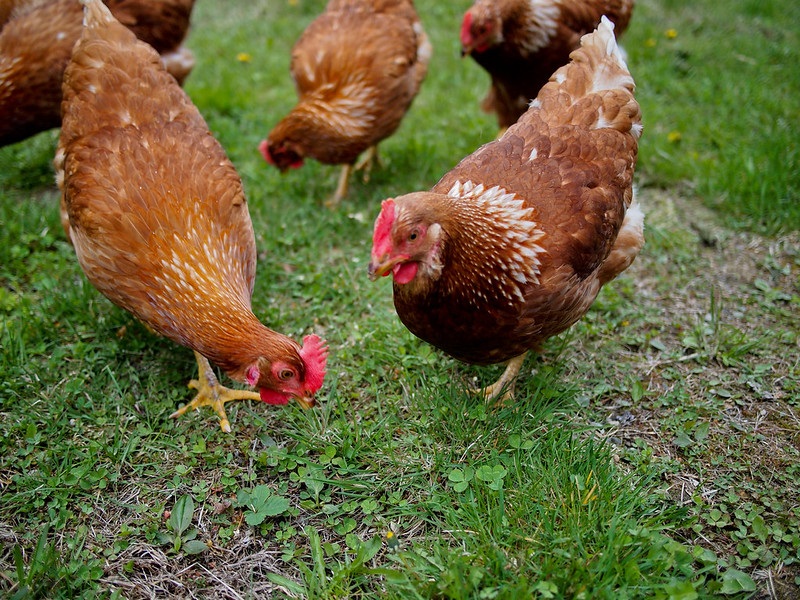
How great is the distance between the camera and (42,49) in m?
4.16

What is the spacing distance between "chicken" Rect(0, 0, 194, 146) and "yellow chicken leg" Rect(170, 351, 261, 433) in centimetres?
236

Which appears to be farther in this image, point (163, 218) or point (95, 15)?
point (95, 15)

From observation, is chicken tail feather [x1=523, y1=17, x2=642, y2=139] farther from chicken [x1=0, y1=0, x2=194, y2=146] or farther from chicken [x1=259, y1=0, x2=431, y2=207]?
chicken [x1=0, y1=0, x2=194, y2=146]

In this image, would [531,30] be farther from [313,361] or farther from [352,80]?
[313,361]

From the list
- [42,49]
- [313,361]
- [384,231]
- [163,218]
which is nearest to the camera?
[384,231]

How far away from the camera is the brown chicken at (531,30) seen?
13.7 feet

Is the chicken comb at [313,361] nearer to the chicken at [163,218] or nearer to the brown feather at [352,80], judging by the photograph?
the chicken at [163,218]

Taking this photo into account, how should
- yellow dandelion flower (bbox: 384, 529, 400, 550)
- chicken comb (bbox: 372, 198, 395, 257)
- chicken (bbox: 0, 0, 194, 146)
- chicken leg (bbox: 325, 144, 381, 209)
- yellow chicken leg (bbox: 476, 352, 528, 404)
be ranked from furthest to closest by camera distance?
chicken leg (bbox: 325, 144, 381, 209), chicken (bbox: 0, 0, 194, 146), yellow chicken leg (bbox: 476, 352, 528, 404), yellow dandelion flower (bbox: 384, 529, 400, 550), chicken comb (bbox: 372, 198, 395, 257)

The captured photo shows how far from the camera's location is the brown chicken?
4164 millimetres

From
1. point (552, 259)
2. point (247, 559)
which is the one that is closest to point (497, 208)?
point (552, 259)

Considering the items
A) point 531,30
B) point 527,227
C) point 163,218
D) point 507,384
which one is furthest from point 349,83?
point 507,384

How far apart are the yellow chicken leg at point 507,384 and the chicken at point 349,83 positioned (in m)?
2.17

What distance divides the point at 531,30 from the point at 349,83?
137 cm

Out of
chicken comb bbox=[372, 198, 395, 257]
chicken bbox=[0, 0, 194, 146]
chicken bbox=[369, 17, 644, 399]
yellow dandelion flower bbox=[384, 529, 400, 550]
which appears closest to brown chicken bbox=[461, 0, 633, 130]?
chicken bbox=[369, 17, 644, 399]
